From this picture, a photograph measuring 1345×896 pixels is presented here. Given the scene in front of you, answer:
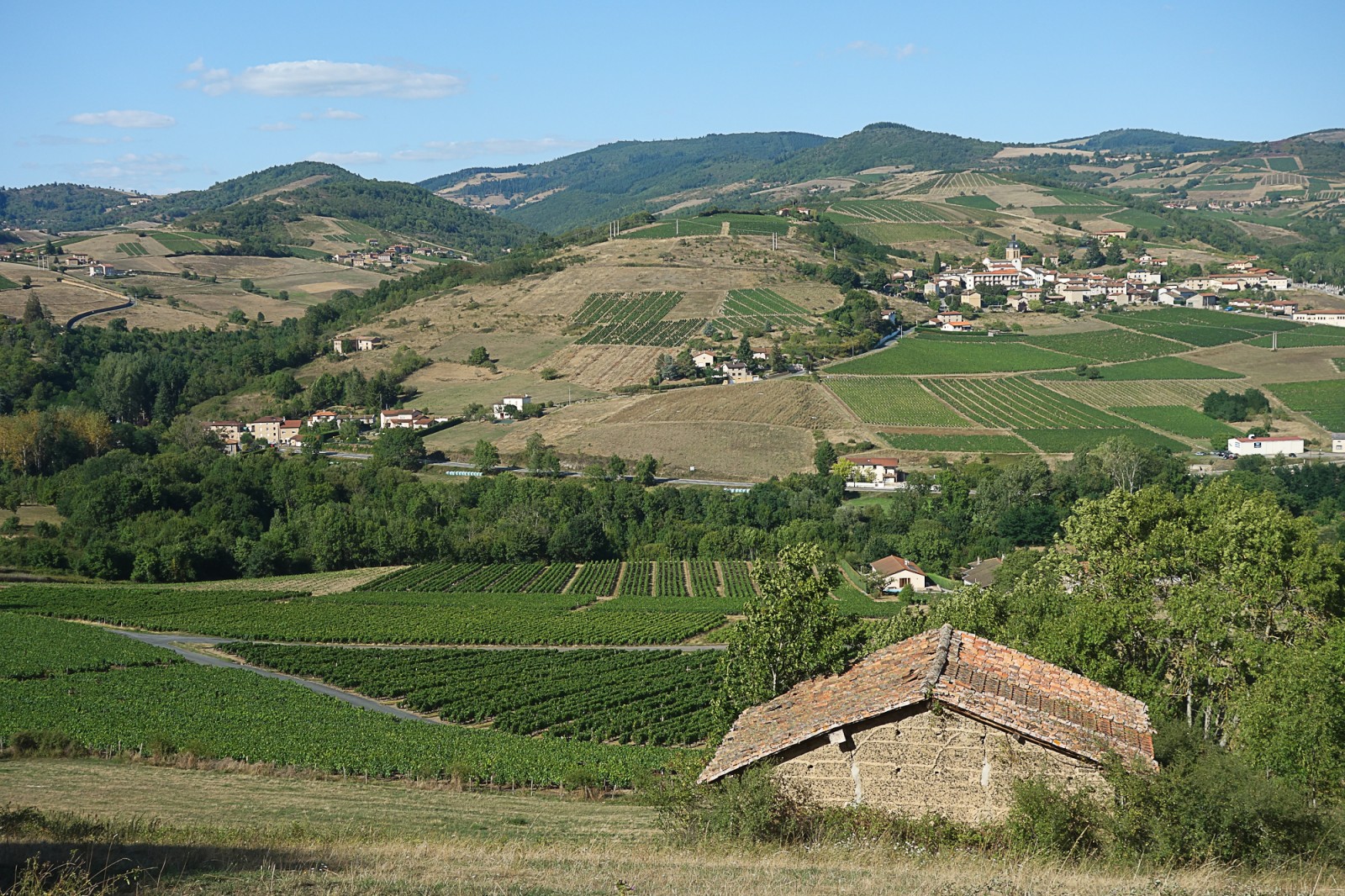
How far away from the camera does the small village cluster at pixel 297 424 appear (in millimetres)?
102875

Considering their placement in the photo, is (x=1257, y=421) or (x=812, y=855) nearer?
(x=812, y=855)

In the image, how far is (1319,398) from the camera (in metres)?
95.3

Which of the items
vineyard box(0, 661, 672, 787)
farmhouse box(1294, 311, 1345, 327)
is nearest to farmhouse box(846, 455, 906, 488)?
vineyard box(0, 661, 672, 787)

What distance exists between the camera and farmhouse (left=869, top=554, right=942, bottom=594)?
213 ft

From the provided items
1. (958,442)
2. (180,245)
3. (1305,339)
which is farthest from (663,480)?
(180,245)

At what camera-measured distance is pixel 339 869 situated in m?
11.1

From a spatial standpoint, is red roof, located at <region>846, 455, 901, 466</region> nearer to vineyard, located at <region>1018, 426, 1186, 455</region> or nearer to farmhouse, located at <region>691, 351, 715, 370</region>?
vineyard, located at <region>1018, 426, 1186, 455</region>

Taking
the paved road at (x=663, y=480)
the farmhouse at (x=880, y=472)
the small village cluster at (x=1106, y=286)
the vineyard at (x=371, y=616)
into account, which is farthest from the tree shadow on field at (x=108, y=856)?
the small village cluster at (x=1106, y=286)

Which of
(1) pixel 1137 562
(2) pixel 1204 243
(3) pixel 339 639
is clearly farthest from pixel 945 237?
(1) pixel 1137 562

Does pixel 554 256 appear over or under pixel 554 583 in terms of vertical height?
over

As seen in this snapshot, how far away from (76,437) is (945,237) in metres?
141

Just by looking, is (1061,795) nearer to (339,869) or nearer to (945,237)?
(339,869)

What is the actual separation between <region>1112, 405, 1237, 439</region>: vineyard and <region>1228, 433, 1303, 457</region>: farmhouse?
386 cm

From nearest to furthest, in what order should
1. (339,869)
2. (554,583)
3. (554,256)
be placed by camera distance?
(339,869)
(554,583)
(554,256)
